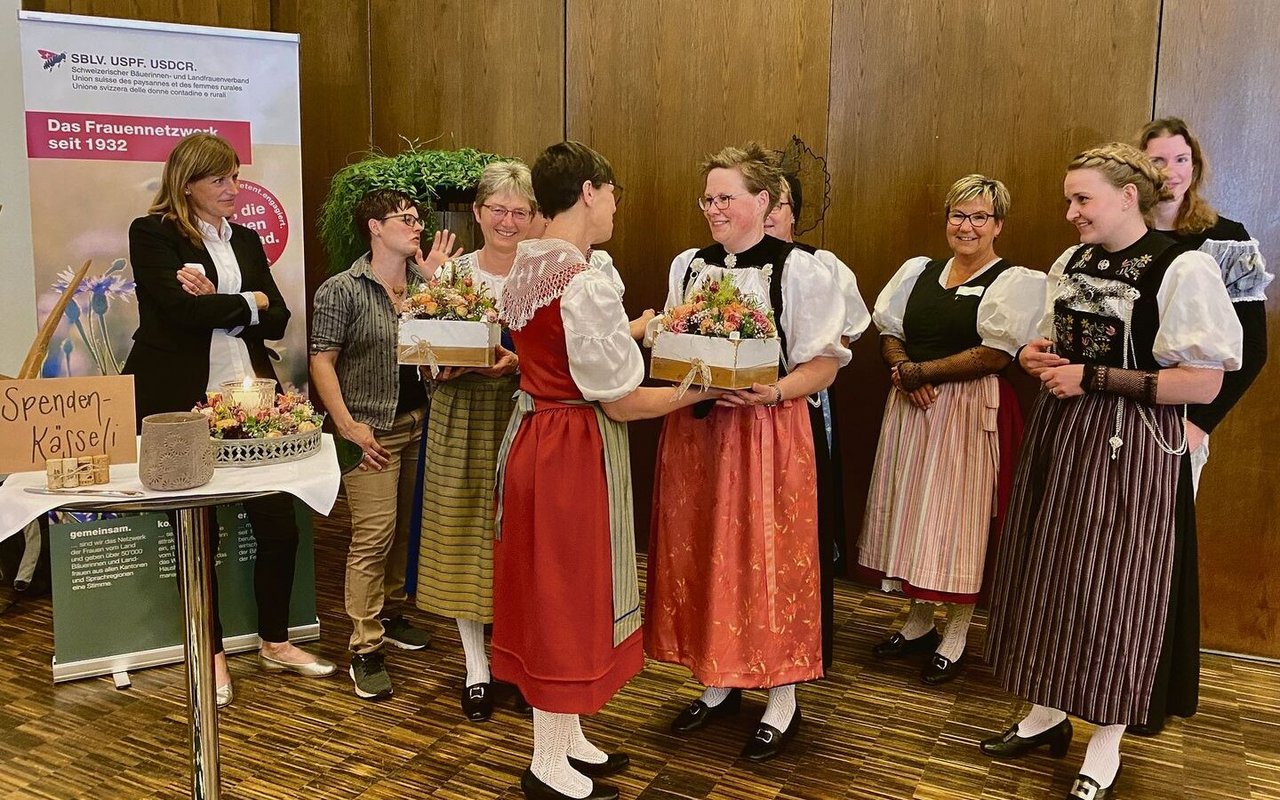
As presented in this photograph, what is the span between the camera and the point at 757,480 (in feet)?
8.20

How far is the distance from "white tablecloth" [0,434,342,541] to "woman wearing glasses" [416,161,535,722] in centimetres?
86

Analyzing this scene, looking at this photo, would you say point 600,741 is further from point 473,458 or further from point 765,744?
point 473,458

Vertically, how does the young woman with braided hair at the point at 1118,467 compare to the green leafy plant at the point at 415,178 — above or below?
below

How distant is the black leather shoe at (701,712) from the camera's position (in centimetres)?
282

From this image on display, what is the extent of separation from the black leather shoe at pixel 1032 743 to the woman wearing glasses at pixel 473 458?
146 centimetres

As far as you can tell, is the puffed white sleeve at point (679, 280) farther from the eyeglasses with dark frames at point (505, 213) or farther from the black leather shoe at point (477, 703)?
the black leather shoe at point (477, 703)

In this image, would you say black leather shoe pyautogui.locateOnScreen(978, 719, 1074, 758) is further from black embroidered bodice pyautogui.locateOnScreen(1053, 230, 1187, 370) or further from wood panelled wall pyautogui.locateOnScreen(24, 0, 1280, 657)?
wood panelled wall pyautogui.locateOnScreen(24, 0, 1280, 657)

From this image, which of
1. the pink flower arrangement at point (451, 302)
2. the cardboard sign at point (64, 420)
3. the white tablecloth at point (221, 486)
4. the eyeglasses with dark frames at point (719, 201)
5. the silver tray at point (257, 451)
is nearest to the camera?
the white tablecloth at point (221, 486)

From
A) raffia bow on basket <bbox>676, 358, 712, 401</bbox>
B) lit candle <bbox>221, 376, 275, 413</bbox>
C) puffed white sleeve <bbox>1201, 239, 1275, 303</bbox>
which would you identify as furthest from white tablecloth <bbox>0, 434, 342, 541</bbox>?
puffed white sleeve <bbox>1201, 239, 1275, 303</bbox>

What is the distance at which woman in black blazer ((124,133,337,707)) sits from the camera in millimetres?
2826

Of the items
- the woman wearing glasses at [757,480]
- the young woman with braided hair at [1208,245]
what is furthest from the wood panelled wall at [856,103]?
the woman wearing glasses at [757,480]

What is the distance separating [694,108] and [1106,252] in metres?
2.27

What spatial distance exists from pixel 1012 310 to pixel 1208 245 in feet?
1.82

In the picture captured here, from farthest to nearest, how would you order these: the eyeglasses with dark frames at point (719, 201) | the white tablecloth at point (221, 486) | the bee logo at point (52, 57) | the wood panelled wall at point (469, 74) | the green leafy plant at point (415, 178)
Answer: the wood panelled wall at point (469, 74), the green leafy plant at point (415, 178), the bee logo at point (52, 57), the eyeglasses with dark frames at point (719, 201), the white tablecloth at point (221, 486)
